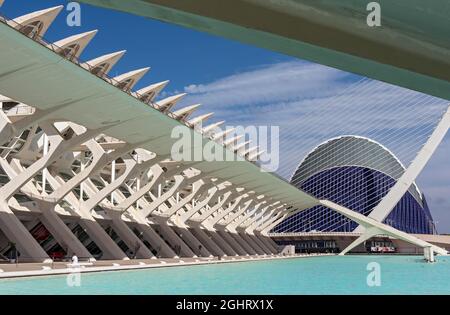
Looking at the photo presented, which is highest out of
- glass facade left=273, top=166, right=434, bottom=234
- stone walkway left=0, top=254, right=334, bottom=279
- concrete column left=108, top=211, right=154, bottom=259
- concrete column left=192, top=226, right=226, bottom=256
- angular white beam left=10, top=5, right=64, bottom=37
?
glass facade left=273, top=166, right=434, bottom=234

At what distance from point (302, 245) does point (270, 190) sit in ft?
91.0

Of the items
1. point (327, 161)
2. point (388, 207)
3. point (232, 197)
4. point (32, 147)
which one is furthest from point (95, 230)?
point (327, 161)

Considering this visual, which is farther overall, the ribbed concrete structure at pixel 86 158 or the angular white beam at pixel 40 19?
the angular white beam at pixel 40 19

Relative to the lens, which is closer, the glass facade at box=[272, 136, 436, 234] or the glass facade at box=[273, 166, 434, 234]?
A: the glass facade at box=[273, 166, 434, 234]

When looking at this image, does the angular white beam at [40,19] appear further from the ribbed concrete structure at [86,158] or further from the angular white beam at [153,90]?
the angular white beam at [153,90]

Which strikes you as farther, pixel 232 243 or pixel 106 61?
pixel 232 243

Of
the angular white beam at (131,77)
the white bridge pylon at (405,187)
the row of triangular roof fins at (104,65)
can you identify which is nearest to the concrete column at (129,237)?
the row of triangular roof fins at (104,65)

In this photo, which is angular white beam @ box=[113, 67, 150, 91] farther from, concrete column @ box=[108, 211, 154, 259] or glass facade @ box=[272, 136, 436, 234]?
glass facade @ box=[272, 136, 436, 234]

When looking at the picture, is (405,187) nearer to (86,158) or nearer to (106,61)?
(86,158)

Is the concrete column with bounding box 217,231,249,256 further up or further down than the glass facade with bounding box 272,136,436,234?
further down

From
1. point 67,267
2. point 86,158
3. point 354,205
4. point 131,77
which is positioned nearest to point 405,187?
point 354,205

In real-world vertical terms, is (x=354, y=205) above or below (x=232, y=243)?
above

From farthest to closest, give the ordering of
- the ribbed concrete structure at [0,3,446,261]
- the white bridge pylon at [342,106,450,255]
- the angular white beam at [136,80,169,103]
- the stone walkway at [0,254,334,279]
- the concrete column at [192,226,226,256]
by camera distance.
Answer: the white bridge pylon at [342,106,450,255]
the concrete column at [192,226,226,256]
the angular white beam at [136,80,169,103]
the stone walkway at [0,254,334,279]
the ribbed concrete structure at [0,3,446,261]

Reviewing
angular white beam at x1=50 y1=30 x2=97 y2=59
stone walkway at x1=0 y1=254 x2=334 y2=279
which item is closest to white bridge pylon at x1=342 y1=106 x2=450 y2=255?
stone walkway at x1=0 y1=254 x2=334 y2=279
